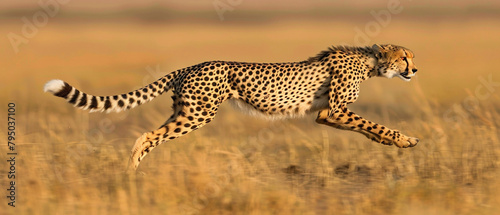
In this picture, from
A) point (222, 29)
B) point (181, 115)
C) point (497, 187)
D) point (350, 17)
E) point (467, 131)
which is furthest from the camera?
point (350, 17)

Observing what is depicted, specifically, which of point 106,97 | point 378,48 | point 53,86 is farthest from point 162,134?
point 378,48

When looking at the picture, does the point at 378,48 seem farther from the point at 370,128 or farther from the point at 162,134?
the point at 162,134

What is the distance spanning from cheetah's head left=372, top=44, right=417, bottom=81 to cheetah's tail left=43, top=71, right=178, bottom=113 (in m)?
1.55

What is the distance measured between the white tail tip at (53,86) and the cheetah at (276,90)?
1.27 feet

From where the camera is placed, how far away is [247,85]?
21.4 feet

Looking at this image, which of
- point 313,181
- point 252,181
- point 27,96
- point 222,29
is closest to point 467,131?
point 313,181

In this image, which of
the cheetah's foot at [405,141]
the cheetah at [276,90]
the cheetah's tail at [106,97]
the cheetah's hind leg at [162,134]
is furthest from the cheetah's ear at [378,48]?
the cheetah's tail at [106,97]

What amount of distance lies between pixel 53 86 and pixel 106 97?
0.56m

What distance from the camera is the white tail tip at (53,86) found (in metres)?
5.88

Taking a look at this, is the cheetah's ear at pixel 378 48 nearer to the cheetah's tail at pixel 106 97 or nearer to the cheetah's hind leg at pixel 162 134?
the cheetah's hind leg at pixel 162 134

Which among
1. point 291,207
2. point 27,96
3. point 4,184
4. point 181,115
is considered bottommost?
point 291,207

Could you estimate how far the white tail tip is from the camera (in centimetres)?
588

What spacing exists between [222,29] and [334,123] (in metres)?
17.3

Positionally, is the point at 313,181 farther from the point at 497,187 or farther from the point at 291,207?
the point at 497,187
